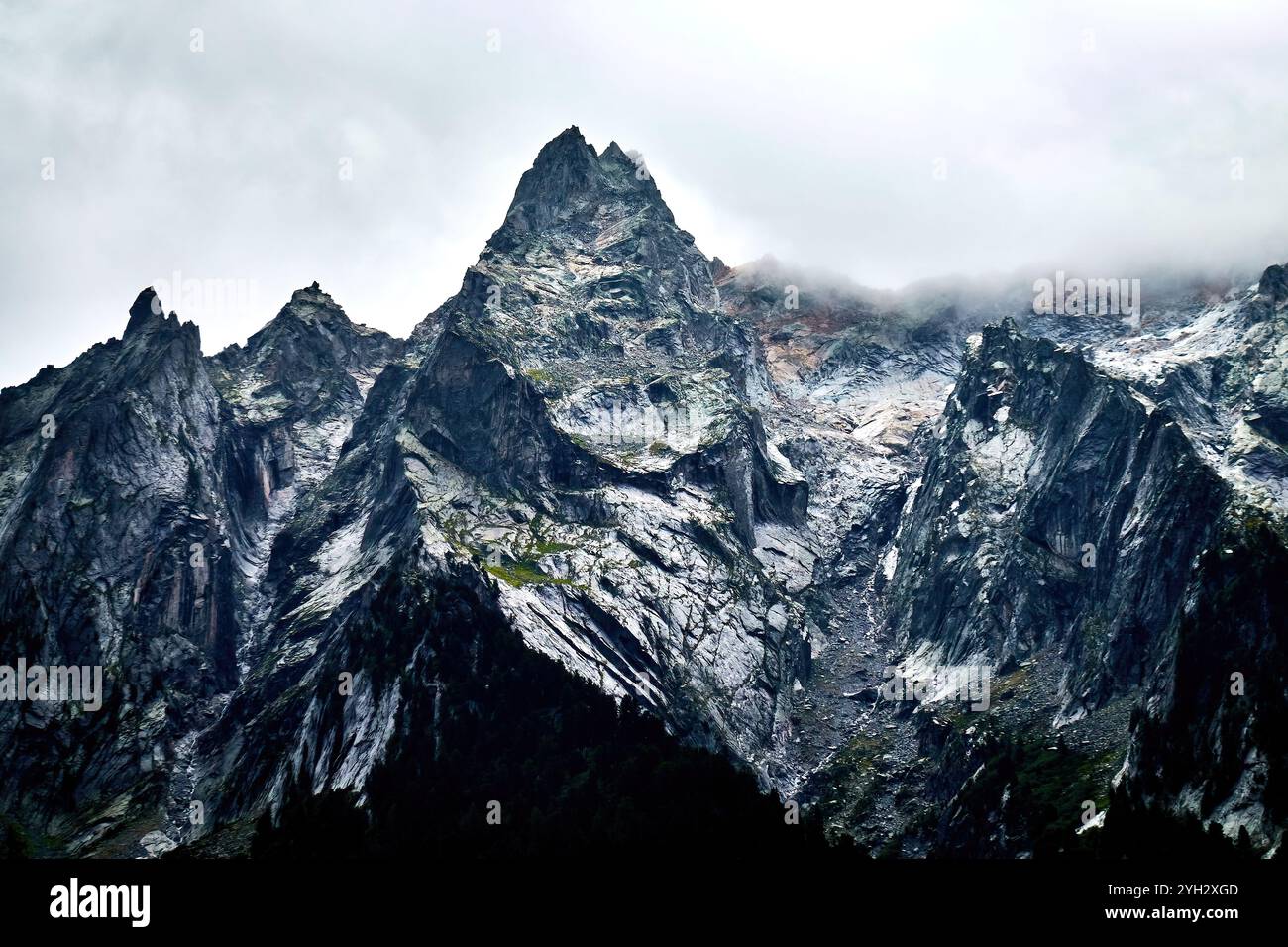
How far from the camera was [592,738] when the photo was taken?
198750 millimetres

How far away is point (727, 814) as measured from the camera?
170 meters

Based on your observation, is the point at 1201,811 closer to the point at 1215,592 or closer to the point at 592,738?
the point at 1215,592

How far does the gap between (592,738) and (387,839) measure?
39708 millimetres

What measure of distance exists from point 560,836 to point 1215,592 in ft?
355
